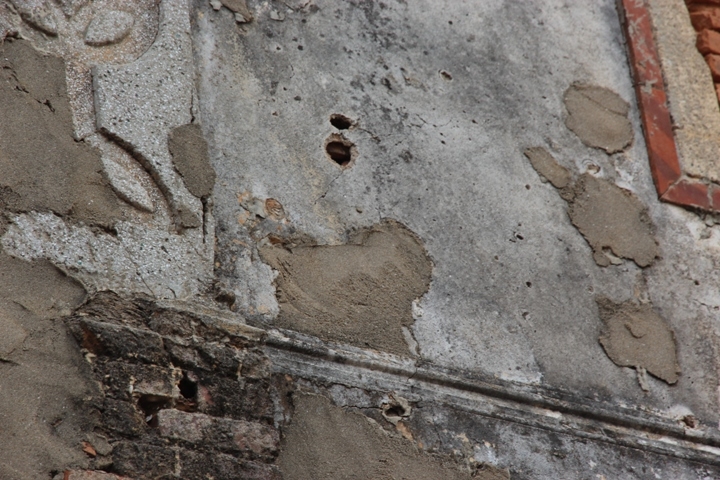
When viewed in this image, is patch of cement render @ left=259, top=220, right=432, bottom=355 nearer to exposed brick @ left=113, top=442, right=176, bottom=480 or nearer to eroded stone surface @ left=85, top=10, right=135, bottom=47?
exposed brick @ left=113, top=442, right=176, bottom=480

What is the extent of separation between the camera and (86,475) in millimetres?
2219

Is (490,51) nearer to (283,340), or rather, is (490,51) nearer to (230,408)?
(283,340)

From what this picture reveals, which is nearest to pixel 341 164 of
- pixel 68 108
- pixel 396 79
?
pixel 396 79

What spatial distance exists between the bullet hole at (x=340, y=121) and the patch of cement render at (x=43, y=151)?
99cm

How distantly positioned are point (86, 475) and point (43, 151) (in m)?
0.95

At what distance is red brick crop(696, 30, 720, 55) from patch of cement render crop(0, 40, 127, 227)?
3.05 meters

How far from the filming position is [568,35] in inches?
164

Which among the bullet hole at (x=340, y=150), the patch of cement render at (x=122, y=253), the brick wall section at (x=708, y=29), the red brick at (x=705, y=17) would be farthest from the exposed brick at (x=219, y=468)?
the red brick at (x=705, y=17)

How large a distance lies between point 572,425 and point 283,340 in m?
1.15

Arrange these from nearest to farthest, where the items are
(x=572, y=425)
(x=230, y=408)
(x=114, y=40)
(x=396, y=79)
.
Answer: (x=230, y=408) → (x=114, y=40) → (x=572, y=425) → (x=396, y=79)

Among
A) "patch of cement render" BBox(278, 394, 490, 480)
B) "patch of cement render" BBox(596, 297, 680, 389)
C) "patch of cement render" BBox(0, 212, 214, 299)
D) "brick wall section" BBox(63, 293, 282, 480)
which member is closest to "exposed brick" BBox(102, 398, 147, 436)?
"brick wall section" BBox(63, 293, 282, 480)

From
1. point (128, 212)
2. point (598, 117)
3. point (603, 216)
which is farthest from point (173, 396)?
point (598, 117)

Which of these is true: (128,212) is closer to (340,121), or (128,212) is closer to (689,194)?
(340,121)

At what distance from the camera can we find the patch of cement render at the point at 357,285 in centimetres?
297
